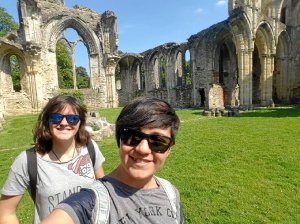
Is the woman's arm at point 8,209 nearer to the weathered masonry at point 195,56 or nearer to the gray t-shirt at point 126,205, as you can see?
the gray t-shirt at point 126,205

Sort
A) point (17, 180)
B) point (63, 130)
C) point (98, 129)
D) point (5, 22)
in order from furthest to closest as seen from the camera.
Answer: point (5, 22), point (98, 129), point (63, 130), point (17, 180)

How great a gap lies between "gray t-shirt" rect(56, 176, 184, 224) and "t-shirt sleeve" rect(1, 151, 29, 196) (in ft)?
2.71

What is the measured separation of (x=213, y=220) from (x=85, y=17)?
90.9 feet

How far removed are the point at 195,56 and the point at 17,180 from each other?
81.4 feet

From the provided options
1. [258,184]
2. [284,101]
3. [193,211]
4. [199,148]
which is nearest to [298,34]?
[284,101]

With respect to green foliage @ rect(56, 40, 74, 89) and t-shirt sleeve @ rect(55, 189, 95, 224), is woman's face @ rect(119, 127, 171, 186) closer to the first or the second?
t-shirt sleeve @ rect(55, 189, 95, 224)

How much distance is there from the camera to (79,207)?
1078 millimetres

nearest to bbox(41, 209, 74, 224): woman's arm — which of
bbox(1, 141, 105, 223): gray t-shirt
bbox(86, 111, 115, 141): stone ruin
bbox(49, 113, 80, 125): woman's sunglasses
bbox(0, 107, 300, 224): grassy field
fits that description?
bbox(1, 141, 105, 223): gray t-shirt

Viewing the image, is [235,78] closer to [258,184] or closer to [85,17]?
[85,17]

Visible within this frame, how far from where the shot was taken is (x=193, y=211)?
3.50 metres

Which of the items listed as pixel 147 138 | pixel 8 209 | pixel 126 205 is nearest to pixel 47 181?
pixel 8 209

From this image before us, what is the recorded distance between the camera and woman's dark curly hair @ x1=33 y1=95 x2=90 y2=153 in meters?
2.00

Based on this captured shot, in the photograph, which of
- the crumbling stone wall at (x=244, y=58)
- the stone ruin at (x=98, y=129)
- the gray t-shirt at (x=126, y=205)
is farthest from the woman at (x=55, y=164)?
the crumbling stone wall at (x=244, y=58)

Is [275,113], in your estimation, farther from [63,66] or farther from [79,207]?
[63,66]
